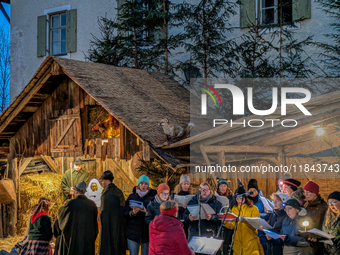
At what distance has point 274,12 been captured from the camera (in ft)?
40.9

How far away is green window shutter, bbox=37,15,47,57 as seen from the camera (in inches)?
632

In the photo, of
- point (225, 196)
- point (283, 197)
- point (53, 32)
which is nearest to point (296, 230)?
point (283, 197)

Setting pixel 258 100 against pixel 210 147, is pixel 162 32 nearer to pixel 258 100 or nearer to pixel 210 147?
pixel 258 100

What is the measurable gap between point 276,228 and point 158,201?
1.73 m

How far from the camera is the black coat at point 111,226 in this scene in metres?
7.48

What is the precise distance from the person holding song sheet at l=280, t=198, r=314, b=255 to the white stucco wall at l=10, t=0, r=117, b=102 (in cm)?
1107

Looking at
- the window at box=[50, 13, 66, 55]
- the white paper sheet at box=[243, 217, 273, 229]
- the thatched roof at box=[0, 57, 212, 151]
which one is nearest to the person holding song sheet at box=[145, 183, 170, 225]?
the white paper sheet at box=[243, 217, 273, 229]

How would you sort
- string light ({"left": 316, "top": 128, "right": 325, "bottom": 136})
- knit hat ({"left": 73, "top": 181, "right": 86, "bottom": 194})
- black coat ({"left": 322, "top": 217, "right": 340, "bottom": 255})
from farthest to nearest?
string light ({"left": 316, "top": 128, "right": 325, "bottom": 136}) → knit hat ({"left": 73, "top": 181, "right": 86, "bottom": 194}) → black coat ({"left": 322, "top": 217, "right": 340, "bottom": 255})

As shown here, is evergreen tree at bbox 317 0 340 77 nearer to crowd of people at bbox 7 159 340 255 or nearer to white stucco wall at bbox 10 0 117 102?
crowd of people at bbox 7 159 340 255

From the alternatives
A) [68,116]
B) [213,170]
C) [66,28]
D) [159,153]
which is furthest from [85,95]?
[66,28]

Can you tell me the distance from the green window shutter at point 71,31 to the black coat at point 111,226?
30.1 ft

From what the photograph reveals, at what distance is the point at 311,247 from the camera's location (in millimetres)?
5578

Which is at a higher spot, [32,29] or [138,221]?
[32,29]

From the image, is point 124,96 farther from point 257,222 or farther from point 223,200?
point 257,222
